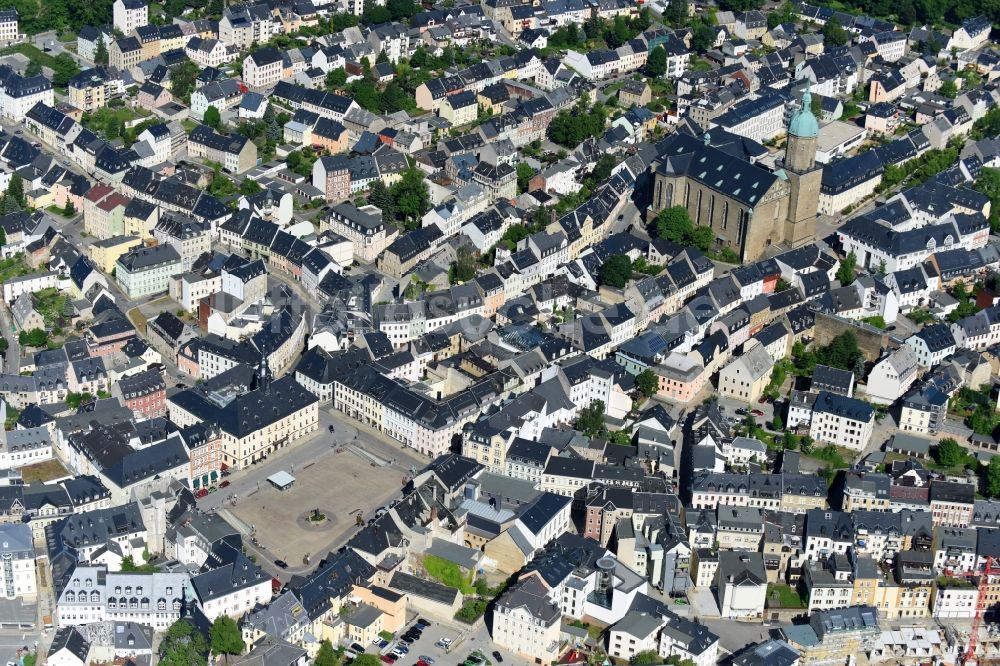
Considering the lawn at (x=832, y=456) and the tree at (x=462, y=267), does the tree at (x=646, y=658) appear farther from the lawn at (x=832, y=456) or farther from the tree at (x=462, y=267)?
the tree at (x=462, y=267)

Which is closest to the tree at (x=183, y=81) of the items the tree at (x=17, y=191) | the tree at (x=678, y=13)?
the tree at (x=17, y=191)

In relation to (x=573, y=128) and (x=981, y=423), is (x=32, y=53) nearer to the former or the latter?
(x=573, y=128)

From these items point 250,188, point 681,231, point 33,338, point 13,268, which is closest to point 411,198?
point 250,188

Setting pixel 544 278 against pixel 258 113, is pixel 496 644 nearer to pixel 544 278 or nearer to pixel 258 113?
pixel 544 278

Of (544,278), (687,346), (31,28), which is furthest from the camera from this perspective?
(31,28)

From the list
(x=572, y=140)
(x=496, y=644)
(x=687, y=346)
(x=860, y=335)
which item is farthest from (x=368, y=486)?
(x=572, y=140)
